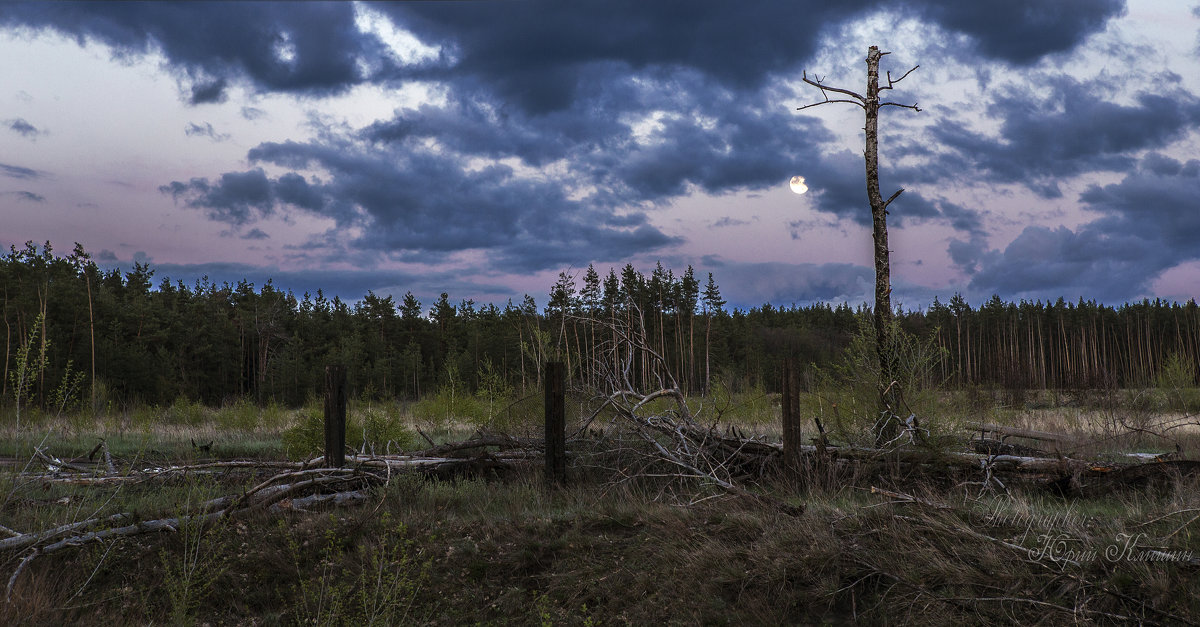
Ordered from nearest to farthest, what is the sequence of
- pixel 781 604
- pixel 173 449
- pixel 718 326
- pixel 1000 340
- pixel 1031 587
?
pixel 1031 587
pixel 781 604
pixel 173 449
pixel 718 326
pixel 1000 340

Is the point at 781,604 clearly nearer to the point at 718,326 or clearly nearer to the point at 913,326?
the point at 718,326

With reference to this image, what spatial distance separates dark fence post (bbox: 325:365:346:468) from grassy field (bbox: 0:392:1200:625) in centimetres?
101

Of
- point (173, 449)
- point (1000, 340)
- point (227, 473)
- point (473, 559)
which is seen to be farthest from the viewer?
point (1000, 340)

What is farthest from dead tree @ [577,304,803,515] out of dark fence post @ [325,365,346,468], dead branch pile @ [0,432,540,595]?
dark fence post @ [325,365,346,468]

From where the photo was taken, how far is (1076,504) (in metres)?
6.65

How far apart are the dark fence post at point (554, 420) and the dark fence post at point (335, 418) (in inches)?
108

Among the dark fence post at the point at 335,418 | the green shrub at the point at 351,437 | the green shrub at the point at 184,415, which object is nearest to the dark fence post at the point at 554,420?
the dark fence post at the point at 335,418

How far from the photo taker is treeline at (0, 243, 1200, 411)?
3806 cm

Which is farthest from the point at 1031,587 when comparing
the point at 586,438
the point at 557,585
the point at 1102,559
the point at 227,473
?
the point at 227,473

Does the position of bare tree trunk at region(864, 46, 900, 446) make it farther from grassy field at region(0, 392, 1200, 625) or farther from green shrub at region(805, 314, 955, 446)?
grassy field at region(0, 392, 1200, 625)

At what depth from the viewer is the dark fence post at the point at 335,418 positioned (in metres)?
8.44

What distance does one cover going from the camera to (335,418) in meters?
8.58

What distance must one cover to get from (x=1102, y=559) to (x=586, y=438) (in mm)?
6135

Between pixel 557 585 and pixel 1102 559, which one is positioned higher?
pixel 1102 559
